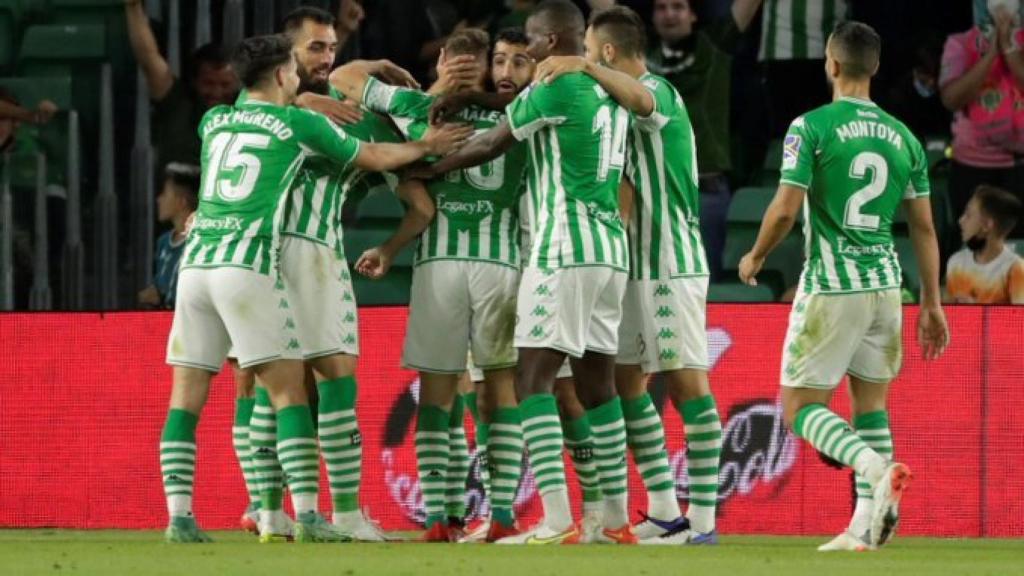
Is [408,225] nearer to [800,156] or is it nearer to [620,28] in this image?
[620,28]

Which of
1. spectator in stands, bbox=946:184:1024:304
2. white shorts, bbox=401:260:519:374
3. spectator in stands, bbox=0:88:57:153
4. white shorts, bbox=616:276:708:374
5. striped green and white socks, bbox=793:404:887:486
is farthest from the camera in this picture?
spectator in stands, bbox=0:88:57:153

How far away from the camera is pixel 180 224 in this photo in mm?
12805

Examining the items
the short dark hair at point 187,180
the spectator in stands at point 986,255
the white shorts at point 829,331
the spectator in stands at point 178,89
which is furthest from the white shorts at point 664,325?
the spectator in stands at point 178,89

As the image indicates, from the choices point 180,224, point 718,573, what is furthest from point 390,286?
point 718,573

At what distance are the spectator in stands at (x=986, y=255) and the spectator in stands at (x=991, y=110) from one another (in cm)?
77

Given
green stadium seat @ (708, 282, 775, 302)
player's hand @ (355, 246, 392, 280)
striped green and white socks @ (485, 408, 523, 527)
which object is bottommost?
striped green and white socks @ (485, 408, 523, 527)

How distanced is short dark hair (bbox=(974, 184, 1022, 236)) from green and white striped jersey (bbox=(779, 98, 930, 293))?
4236mm

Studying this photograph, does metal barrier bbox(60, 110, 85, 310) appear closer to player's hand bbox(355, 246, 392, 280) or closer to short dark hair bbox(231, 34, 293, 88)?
player's hand bbox(355, 246, 392, 280)

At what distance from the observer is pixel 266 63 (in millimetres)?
8633

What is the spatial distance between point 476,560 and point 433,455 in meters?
1.63

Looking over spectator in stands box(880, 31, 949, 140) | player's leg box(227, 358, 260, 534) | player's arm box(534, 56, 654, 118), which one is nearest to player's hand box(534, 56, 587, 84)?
player's arm box(534, 56, 654, 118)

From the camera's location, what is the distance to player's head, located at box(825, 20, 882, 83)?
845cm

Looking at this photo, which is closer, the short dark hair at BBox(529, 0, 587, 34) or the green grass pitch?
the green grass pitch

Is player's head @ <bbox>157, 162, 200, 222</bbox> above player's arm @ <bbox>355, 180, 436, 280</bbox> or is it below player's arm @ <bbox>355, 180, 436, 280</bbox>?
above
